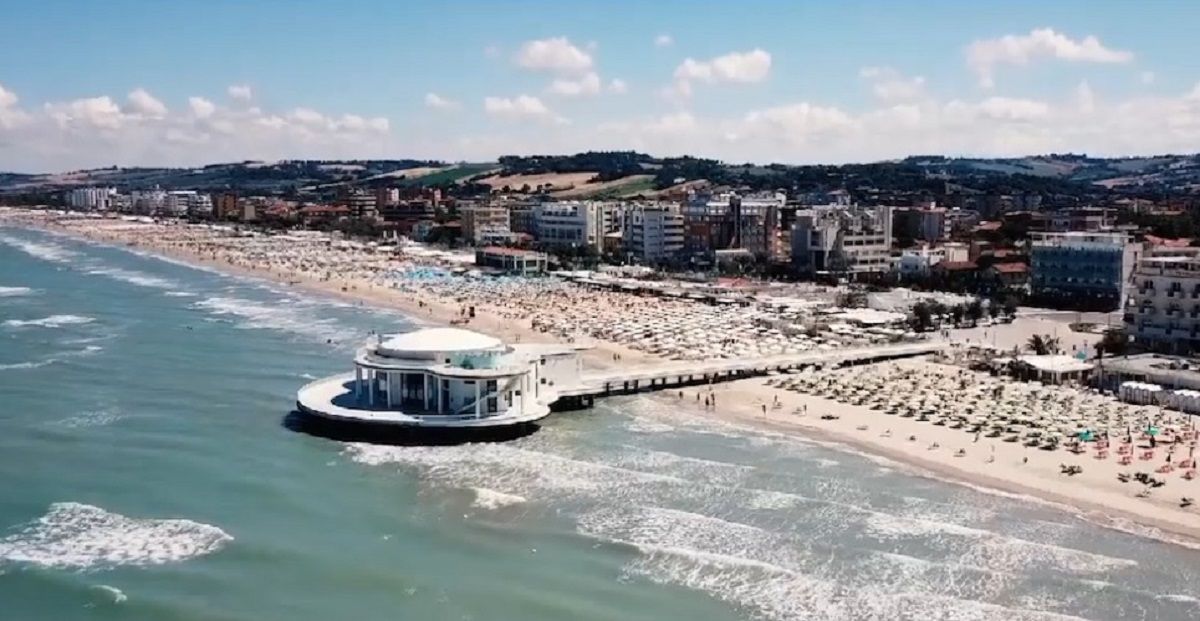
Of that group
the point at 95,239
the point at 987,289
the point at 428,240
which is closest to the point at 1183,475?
the point at 987,289

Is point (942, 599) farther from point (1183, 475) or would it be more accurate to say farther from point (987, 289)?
point (987, 289)

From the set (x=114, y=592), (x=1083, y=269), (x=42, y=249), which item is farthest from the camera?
(x=42, y=249)

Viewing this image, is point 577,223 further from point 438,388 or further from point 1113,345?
point 438,388

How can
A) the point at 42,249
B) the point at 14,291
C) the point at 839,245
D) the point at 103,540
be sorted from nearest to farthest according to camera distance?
the point at 103,540 → the point at 14,291 → the point at 839,245 → the point at 42,249

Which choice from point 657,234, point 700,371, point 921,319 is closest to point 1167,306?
point 921,319

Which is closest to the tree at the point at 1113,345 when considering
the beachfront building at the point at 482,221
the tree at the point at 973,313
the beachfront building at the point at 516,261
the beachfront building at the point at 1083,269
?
the tree at the point at 973,313

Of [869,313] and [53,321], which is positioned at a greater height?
[869,313]

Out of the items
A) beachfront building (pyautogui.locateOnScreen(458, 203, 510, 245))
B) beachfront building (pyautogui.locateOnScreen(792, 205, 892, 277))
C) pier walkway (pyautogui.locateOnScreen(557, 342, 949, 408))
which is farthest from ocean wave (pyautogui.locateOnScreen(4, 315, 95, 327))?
beachfront building (pyautogui.locateOnScreen(458, 203, 510, 245))
